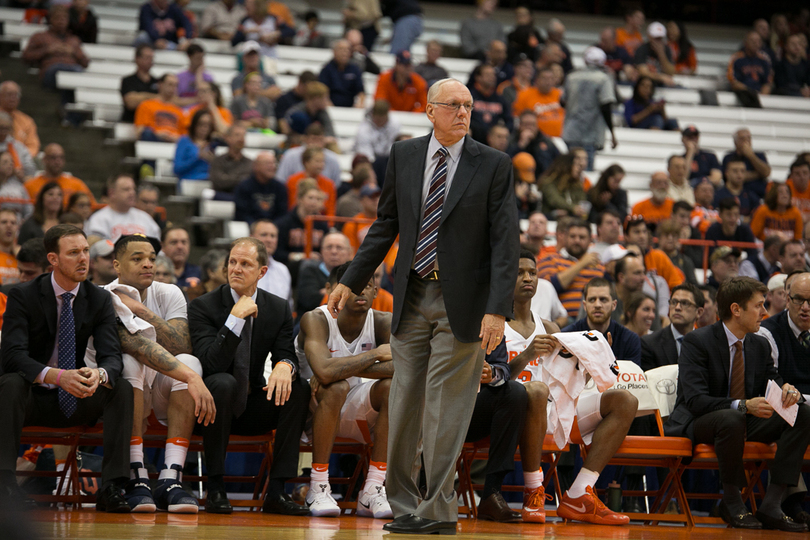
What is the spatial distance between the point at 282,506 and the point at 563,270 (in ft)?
12.3

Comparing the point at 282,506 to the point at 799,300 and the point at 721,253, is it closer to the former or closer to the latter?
the point at 799,300

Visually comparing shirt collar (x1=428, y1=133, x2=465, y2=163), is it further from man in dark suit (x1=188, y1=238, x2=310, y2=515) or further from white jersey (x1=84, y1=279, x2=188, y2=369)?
white jersey (x1=84, y1=279, x2=188, y2=369)

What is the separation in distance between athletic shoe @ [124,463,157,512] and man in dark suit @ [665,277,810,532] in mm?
3098

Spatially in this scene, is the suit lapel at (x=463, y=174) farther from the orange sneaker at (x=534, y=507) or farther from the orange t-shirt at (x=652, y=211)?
the orange t-shirt at (x=652, y=211)

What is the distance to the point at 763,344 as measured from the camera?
605 cm

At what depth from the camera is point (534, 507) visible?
5.36m

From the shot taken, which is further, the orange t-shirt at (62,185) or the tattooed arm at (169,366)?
the orange t-shirt at (62,185)

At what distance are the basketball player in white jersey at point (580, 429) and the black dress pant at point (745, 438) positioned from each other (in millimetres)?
541

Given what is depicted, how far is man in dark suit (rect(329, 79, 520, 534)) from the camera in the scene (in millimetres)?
4141

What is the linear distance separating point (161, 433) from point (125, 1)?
429 inches

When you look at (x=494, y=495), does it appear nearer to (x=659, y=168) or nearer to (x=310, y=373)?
(x=310, y=373)

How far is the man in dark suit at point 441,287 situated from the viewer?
163 inches

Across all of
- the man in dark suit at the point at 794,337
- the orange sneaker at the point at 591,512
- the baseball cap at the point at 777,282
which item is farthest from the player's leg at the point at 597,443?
the baseball cap at the point at 777,282

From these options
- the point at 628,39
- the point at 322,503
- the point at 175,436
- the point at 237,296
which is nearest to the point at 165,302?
the point at 237,296
